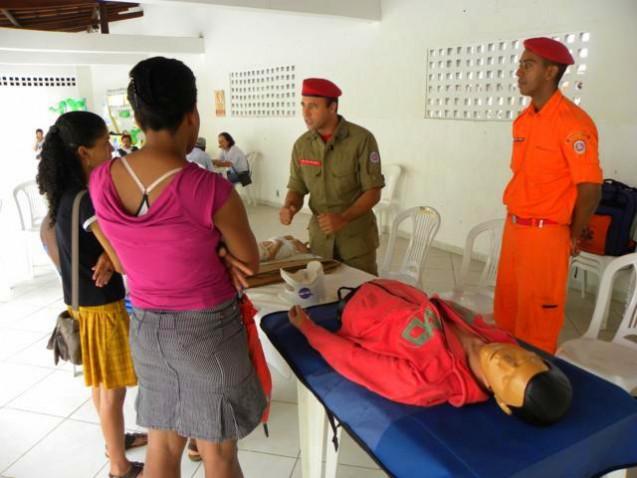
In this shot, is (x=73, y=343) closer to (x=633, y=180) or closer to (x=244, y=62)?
(x=633, y=180)

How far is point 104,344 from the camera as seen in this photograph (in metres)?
1.66

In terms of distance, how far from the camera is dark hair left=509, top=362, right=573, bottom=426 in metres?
0.97

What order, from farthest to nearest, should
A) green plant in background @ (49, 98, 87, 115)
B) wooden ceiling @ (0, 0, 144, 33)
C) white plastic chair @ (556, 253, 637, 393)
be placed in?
green plant in background @ (49, 98, 87, 115)
wooden ceiling @ (0, 0, 144, 33)
white plastic chair @ (556, 253, 637, 393)

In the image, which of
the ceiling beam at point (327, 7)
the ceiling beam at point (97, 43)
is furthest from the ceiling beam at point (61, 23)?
the ceiling beam at point (327, 7)

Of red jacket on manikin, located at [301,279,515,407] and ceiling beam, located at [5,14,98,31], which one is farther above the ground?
ceiling beam, located at [5,14,98,31]

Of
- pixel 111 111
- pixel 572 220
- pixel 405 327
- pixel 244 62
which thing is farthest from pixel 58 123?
pixel 111 111

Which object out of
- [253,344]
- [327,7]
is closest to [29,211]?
[327,7]

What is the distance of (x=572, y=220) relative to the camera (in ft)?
6.86

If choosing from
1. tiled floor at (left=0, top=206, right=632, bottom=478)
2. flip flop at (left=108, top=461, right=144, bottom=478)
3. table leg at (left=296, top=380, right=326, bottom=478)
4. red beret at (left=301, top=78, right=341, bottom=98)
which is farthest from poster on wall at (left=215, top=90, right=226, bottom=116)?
table leg at (left=296, top=380, right=326, bottom=478)

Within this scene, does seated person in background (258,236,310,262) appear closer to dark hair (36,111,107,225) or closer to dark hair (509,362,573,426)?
dark hair (36,111,107,225)

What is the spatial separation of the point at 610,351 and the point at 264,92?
→ 656 cm

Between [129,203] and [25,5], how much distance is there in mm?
9862

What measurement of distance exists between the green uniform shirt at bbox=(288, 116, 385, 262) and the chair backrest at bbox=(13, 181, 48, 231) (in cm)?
297

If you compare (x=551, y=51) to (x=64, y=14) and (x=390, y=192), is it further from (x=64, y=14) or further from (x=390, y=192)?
(x=64, y=14)
